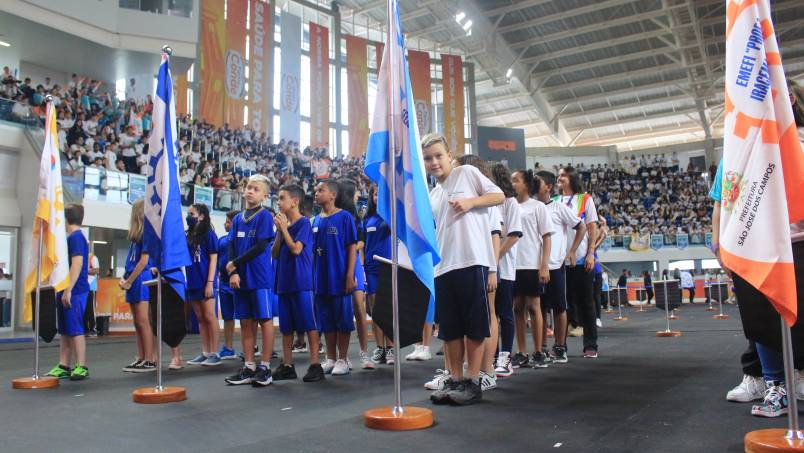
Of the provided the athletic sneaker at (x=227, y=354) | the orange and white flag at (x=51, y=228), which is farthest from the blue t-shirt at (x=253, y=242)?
the athletic sneaker at (x=227, y=354)

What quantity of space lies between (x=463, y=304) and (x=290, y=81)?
2354 cm

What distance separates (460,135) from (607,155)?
40.6ft

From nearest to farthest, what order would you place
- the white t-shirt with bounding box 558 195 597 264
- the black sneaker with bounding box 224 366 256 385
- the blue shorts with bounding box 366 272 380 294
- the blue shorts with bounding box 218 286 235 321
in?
1. the black sneaker with bounding box 224 366 256 385
2. the white t-shirt with bounding box 558 195 597 264
3. the blue shorts with bounding box 366 272 380 294
4. the blue shorts with bounding box 218 286 235 321

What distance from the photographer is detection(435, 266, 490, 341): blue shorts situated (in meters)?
3.53

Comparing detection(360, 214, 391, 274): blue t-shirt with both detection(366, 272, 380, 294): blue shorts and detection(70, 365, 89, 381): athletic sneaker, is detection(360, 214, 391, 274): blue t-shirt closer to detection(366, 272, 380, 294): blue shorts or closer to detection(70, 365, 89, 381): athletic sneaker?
detection(366, 272, 380, 294): blue shorts

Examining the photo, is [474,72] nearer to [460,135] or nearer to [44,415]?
[460,135]

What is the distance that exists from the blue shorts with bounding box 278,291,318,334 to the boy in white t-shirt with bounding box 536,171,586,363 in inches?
85.6

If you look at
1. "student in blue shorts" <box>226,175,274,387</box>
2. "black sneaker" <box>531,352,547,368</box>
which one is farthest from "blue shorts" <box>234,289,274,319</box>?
"black sneaker" <box>531,352,547,368</box>

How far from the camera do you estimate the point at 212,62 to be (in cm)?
2145

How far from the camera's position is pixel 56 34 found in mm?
15430

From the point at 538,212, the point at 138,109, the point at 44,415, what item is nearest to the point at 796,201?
the point at 538,212

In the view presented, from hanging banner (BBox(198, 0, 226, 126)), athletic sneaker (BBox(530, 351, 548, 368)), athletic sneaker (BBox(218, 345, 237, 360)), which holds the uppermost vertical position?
hanging banner (BBox(198, 0, 226, 126))

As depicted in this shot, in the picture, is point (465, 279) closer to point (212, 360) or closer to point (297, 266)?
point (297, 266)

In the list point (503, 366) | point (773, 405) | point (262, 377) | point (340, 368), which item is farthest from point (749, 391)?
point (262, 377)
